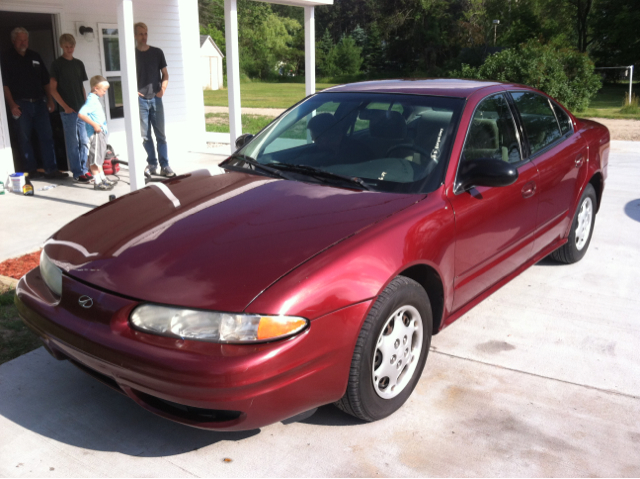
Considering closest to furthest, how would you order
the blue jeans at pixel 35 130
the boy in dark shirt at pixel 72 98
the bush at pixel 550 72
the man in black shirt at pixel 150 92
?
the boy in dark shirt at pixel 72 98
the blue jeans at pixel 35 130
the man in black shirt at pixel 150 92
the bush at pixel 550 72

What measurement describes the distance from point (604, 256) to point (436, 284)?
3075 mm

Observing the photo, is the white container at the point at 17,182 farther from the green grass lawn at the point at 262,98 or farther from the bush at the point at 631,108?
the bush at the point at 631,108

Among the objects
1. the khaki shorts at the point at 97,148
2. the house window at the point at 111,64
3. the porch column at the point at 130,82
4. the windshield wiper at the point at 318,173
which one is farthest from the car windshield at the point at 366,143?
the house window at the point at 111,64

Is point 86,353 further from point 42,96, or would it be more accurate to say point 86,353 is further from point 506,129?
point 42,96

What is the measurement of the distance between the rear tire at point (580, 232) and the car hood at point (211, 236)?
2478 millimetres

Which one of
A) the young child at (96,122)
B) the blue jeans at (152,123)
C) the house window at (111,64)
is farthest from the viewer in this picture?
the house window at (111,64)

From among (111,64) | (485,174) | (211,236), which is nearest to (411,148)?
(485,174)

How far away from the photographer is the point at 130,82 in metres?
7.02

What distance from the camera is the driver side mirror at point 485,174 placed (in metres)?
3.49

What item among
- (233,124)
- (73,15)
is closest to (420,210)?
(233,124)

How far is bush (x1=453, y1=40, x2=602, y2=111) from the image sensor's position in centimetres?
1948

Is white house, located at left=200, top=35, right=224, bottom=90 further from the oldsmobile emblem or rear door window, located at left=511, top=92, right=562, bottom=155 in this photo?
A: the oldsmobile emblem

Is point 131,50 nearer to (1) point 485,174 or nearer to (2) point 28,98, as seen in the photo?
(2) point 28,98

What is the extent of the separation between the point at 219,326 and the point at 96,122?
603cm
